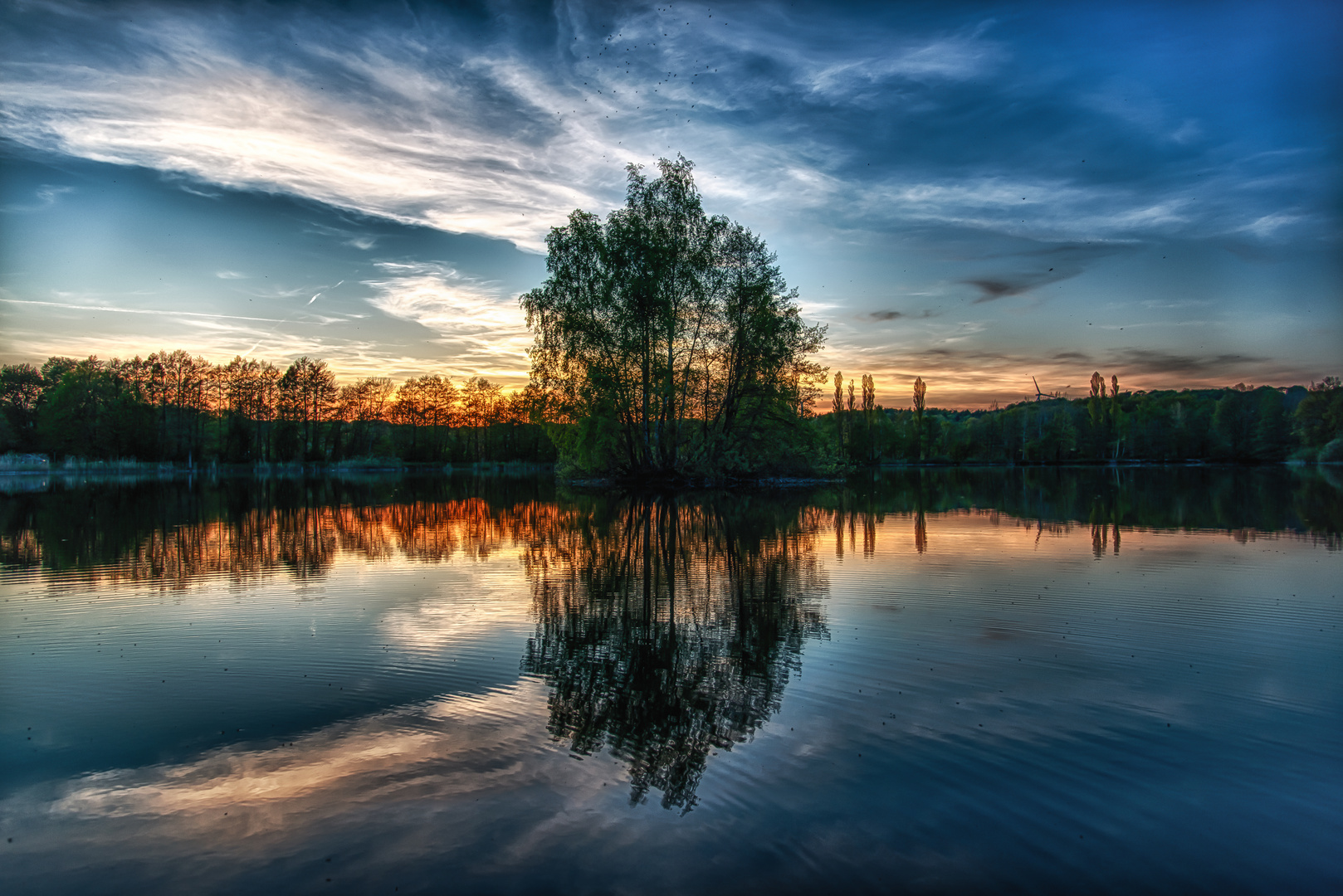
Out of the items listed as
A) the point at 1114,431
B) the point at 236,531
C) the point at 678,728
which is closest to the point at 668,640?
the point at 678,728

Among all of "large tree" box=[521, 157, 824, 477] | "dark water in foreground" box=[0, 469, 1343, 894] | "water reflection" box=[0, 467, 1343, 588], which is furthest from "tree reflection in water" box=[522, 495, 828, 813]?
"large tree" box=[521, 157, 824, 477]

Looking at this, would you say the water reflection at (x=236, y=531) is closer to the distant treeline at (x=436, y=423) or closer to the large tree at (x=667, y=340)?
the large tree at (x=667, y=340)

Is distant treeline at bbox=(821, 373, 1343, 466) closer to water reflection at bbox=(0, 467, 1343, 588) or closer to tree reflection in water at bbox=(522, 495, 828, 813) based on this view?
water reflection at bbox=(0, 467, 1343, 588)

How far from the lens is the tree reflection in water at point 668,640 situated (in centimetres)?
559

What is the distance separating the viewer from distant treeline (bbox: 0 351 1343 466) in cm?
7406

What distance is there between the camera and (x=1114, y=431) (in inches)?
4503

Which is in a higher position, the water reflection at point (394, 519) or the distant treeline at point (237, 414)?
the distant treeline at point (237, 414)

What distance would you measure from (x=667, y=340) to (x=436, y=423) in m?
68.0

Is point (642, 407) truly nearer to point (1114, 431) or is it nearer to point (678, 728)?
point (678, 728)

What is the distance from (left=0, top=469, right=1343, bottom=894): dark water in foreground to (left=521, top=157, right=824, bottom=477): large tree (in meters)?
24.9

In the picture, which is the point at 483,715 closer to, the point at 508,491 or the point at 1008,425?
the point at 508,491

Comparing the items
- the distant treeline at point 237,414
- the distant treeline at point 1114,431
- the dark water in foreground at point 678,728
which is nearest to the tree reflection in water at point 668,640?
the dark water in foreground at point 678,728

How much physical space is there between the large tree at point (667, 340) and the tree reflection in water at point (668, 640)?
21177 millimetres

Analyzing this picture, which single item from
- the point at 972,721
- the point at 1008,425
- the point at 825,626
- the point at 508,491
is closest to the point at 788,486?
the point at 508,491
